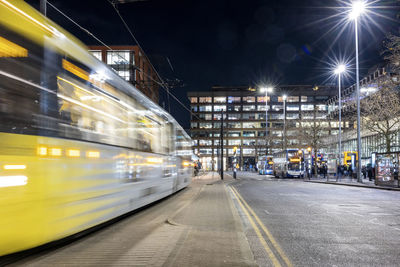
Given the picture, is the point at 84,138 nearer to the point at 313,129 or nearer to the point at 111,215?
the point at 111,215

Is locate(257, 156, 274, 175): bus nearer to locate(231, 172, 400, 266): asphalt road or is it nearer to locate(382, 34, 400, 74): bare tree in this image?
locate(382, 34, 400, 74): bare tree

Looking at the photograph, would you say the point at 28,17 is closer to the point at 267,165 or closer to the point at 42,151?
the point at 42,151

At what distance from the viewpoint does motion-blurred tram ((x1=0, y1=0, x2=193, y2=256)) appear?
4.86 m

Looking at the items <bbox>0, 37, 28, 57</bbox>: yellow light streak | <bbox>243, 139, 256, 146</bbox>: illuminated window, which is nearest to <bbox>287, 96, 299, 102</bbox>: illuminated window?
<bbox>243, 139, 256, 146</bbox>: illuminated window

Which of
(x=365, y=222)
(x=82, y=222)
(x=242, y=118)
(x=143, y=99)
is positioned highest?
(x=242, y=118)

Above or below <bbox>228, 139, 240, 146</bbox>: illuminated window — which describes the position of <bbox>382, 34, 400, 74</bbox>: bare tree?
above

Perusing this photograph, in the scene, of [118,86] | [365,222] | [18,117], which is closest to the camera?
[18,117]

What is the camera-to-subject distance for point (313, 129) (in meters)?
47.7

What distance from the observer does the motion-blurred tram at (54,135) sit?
4.86 meters

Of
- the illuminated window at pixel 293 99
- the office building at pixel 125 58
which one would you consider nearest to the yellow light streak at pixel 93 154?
the office building at pixel 125 58

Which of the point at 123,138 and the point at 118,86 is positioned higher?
the point at 118,86

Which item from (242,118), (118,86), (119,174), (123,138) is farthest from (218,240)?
(242,118)

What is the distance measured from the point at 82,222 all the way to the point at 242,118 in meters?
110

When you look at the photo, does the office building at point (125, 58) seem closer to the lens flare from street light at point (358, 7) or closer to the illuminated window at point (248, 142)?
the lens flare from street light at point (358, 7)
